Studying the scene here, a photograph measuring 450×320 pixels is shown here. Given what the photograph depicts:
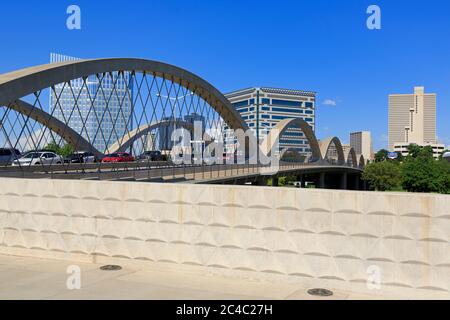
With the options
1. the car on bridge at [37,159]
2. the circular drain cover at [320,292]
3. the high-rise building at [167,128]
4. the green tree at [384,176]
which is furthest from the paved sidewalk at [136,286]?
the green tree at [384,176]

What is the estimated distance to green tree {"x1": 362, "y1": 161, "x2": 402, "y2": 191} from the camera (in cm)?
9262

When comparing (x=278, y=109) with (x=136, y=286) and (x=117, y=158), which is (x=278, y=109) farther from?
(x=136, y=286)

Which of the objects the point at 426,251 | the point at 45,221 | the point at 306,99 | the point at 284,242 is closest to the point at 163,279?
the point at 284,242

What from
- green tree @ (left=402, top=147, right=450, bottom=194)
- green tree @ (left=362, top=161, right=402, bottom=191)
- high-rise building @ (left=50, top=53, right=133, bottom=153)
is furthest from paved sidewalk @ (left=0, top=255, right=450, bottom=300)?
green tree @ (left=362, top=161, right=402, bottom=191)

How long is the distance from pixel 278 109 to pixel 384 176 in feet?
218

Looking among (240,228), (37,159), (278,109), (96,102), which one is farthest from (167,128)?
(96,102)

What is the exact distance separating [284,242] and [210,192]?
144cm

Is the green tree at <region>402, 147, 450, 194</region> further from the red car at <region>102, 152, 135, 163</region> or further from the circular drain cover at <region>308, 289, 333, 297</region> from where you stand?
the circular drain cover at <region>308, 289, 333, 297</region>

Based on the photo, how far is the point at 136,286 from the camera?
6.78 metres

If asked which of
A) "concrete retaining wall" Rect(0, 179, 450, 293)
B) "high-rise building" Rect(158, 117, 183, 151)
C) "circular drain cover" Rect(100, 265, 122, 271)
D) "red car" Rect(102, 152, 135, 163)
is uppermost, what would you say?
"high-rise building" Rect(158, 117, 183, 151)

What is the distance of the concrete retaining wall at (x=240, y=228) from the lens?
6.31m

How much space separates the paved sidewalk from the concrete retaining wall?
1.01 ft

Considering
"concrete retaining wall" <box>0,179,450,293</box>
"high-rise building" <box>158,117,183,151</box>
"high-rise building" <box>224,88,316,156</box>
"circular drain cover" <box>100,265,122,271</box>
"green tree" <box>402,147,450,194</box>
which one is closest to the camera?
"concrete retaining wall" <box>0,179,450,293</box>

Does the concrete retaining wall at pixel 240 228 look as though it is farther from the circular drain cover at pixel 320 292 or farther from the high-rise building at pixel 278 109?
the high-rise building at pixel 278 109
